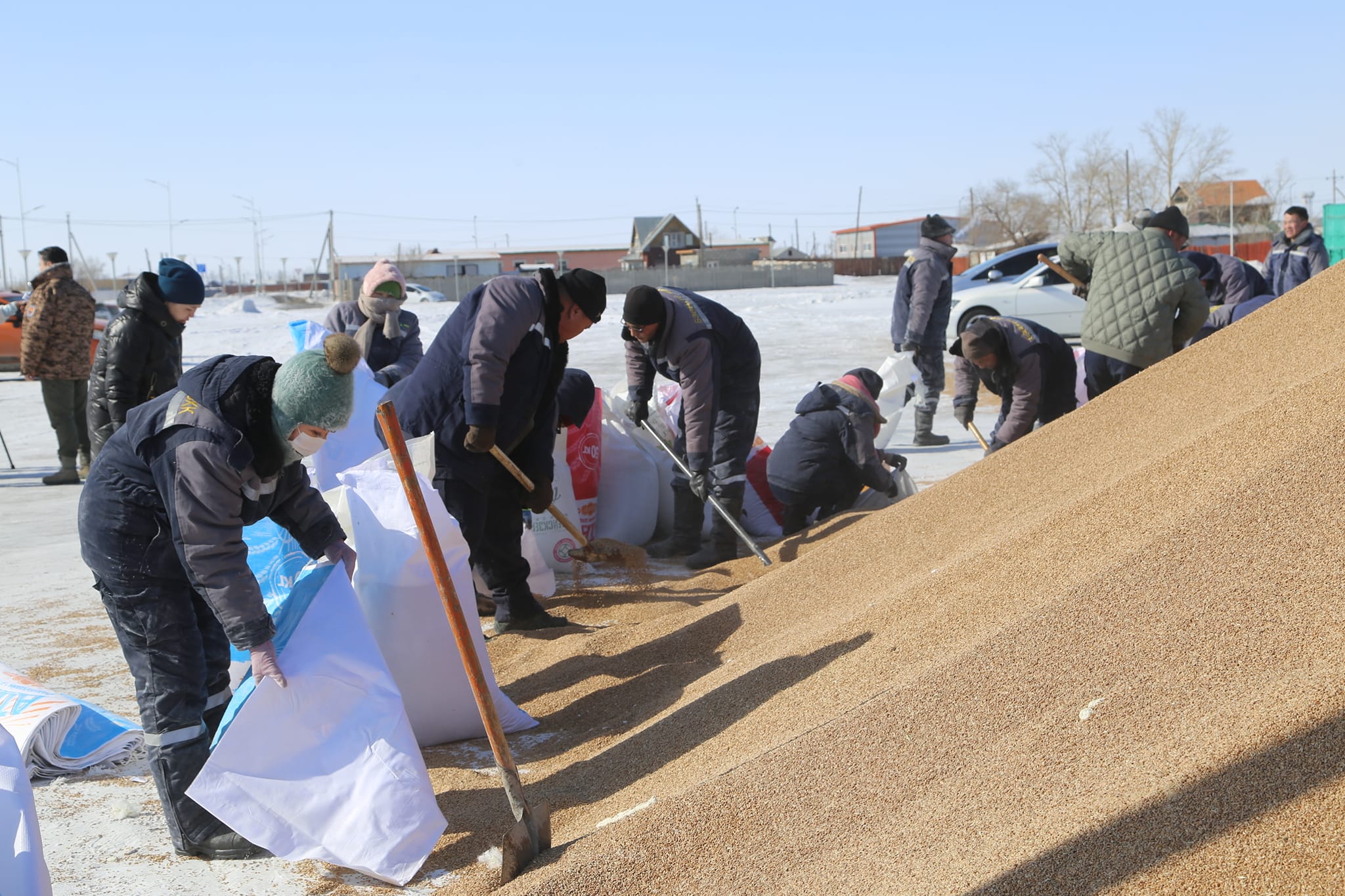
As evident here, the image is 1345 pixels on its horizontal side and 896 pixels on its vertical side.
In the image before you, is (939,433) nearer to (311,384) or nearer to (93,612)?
(93,612)

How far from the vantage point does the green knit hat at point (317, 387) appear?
242cm

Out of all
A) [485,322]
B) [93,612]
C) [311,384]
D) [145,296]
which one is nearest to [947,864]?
[311,384]

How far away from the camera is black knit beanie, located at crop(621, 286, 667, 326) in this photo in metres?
4.76

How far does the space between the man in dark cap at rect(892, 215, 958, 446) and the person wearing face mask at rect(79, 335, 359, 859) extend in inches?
220

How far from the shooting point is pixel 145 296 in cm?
507

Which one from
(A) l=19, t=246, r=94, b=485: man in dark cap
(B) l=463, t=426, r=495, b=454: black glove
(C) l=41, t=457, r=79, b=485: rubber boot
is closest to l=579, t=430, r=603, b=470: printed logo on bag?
(B) l=463, t=426, r=495, b=454: black glove

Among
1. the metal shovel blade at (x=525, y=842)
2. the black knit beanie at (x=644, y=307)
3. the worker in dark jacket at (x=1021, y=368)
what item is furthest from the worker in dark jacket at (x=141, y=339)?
the worker in dark jacket at (x=1021, y=368)

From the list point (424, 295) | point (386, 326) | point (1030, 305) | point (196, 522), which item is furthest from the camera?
point (424, 295)

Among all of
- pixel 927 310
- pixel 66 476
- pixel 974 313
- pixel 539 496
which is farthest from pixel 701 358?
pixel 974 313

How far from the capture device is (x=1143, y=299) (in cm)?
516

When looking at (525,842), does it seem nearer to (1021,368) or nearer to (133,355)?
(133,355)

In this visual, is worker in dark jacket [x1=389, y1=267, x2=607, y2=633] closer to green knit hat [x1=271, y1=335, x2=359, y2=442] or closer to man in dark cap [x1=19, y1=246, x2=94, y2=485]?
green knit hat [x1=271, y1=335, x2=359, y2=442]

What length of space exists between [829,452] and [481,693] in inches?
123

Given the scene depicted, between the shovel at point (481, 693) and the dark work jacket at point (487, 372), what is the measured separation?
4.80 ft
